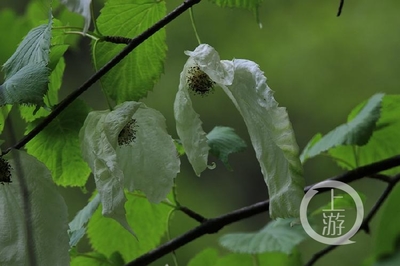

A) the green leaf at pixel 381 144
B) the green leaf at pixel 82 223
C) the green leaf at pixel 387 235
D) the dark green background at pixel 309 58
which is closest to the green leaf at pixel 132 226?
the green leaf at pixel 82 223

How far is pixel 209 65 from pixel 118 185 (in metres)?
0.07

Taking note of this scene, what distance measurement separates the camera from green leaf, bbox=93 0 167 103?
1.19ft

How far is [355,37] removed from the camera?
41.4 inches

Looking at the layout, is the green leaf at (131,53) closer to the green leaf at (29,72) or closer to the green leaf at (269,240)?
the green leaf at (29,72)

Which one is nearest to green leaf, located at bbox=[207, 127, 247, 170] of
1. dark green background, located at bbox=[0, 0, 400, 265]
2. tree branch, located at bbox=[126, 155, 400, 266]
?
tree branch, located at bbox=[126, 155, 400, 266]

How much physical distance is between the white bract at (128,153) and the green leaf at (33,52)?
0.04 metres

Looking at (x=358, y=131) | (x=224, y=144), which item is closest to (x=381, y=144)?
(x=358, y=131)

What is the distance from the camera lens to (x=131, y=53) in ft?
1.21

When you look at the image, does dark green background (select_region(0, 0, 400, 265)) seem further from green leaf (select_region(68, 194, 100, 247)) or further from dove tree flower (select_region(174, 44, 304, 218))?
dove tree flower (select_region(174, 44, 304, 218))

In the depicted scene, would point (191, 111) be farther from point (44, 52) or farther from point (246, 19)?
point (246, 19)

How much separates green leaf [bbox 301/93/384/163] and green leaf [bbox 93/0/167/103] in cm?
17

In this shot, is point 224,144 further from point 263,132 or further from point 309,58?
point 309,58

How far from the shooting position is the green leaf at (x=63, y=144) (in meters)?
0.36

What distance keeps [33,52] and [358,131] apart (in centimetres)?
26
